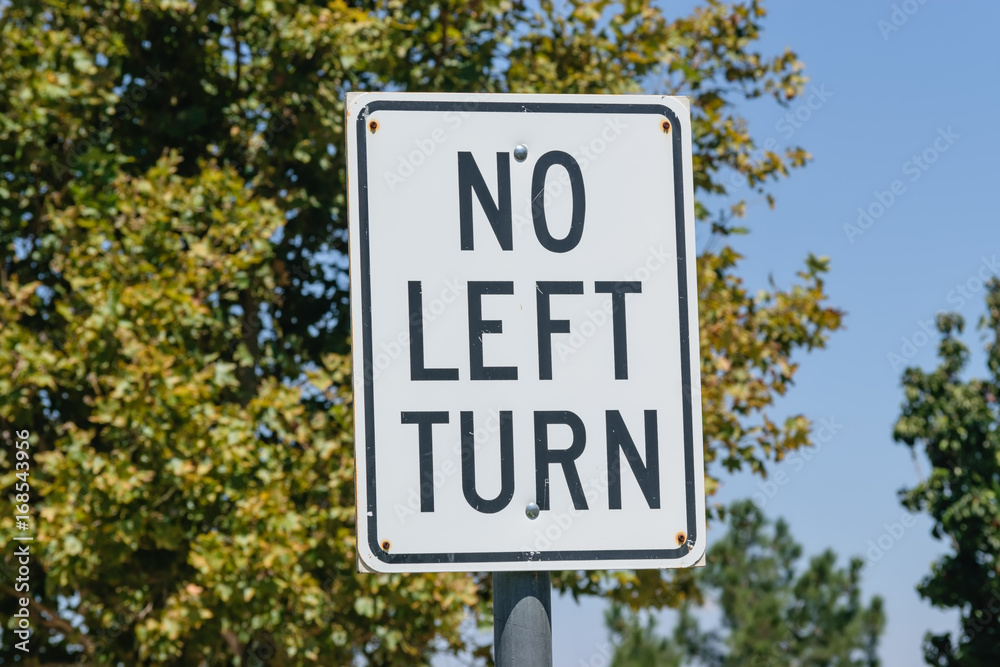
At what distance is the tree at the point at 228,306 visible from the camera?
22.1 ft

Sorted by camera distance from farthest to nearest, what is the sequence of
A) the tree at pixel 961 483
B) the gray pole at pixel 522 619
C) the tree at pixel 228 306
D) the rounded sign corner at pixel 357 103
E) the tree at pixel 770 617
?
1. the tree at pixel 770 617
2. the tree at pixel 961 483
3. the tree at pixel 228 306
4. the rounded sign corner at pixel 357 103
5. the gray pole at pixel 522 619

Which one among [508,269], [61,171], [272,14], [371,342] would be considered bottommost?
[371,342]

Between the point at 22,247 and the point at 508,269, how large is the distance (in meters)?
6.87

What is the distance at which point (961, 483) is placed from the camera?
16438 mm

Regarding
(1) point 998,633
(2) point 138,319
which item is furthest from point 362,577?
(1) point 998,633

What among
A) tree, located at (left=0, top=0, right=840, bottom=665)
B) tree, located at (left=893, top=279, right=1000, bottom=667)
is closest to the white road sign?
tree, located at (left=0, top=0, right=840, bottom=665)

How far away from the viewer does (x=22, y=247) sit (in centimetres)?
793

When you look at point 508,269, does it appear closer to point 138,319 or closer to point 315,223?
point 138,319

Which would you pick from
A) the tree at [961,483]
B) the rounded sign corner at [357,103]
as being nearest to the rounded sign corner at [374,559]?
the rounded sign corner at [357,103]

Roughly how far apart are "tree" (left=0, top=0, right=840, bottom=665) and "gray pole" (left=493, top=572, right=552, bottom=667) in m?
4.99

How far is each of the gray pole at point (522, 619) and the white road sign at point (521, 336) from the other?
0.04 meters

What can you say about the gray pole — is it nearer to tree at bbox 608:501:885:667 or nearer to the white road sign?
the white road sign

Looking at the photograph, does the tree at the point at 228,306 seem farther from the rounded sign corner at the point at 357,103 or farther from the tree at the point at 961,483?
the tree at the point at 961,483

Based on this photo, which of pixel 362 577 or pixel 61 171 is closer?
pixel 362 577
